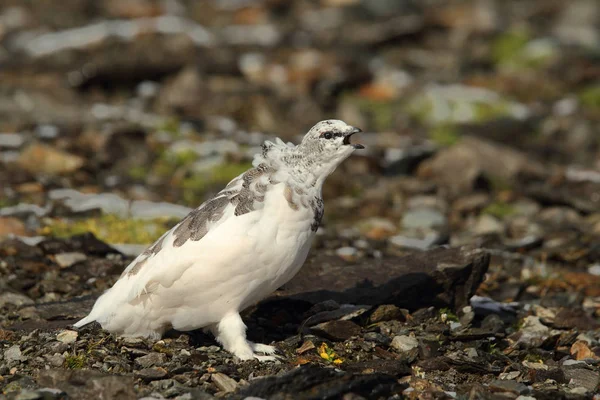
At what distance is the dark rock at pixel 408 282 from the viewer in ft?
25.6

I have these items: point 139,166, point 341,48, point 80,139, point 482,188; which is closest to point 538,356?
point 482,188

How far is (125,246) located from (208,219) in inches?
137

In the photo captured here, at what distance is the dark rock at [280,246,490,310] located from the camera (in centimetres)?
782

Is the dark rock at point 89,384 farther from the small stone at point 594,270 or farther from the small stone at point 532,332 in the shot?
the small stone at point 594,270

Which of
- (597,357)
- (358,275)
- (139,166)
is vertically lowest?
(597,357)

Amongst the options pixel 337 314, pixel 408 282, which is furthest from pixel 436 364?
pixel 408 282

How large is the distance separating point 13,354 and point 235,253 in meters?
1.75

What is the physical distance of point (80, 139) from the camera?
14.2 m

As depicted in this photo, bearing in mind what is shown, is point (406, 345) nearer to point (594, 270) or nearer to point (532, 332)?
point (532, 332)

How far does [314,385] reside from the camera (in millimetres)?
5770

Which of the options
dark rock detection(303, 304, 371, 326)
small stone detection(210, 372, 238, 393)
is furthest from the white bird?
dark rock detection(303, 304, 371, 326)

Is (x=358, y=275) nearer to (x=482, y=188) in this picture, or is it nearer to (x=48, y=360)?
(x=48, y=360)

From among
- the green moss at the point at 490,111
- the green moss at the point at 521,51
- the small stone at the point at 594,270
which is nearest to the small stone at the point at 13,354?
the small stone at the point at 594,270

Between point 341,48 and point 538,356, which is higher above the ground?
point 341,48
